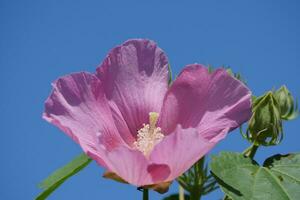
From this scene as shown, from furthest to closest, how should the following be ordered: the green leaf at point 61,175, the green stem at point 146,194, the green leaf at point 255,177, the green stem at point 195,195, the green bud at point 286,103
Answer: the green bud at point 286,103
the green stem at point 195,195
the green leaf at point 61,175
the green leaf at point 255,177
the green stem at point 146,194

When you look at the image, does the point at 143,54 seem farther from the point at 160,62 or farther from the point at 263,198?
the point at 263,198

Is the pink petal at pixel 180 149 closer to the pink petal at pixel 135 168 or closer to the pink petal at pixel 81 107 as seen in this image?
the pink petal at pixel 135 168

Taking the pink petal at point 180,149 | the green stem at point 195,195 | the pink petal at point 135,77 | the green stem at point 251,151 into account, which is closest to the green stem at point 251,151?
the green stem at point 251,151

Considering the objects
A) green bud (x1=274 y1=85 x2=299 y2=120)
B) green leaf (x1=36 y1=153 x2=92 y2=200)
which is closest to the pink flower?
green leaf (x1=36 y1=153 x2=92 y2=200)

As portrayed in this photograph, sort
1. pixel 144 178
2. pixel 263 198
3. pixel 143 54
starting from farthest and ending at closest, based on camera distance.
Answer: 1. pixel 143 54
2. pixel 263 198
3. pixel 144 178

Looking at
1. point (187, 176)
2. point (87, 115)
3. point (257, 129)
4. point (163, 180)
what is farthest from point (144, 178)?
point (257, 129)

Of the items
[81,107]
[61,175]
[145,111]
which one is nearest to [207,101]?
[145,111]
